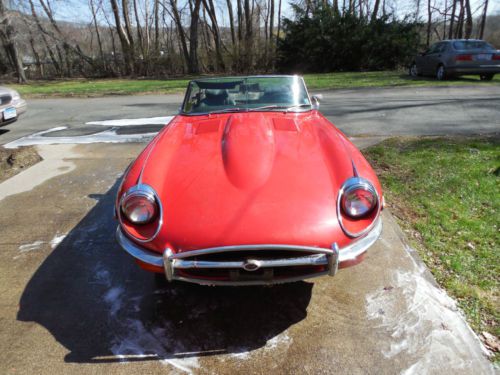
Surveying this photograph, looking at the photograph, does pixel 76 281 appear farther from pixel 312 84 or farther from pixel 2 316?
→ pixel 312 84

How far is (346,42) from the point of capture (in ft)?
72.3

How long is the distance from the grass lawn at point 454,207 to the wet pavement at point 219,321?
19 cm

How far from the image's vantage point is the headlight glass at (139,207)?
2236 mm

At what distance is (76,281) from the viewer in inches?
114

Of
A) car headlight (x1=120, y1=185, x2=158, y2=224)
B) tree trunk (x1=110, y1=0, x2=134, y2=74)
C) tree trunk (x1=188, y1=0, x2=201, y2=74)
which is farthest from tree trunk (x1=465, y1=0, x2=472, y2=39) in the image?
car headlight (x1=120, y1=185, x2=158, y2=224)

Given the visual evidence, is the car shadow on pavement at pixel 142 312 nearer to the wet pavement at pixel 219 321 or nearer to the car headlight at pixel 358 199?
the wet pavement at pixel 219 321

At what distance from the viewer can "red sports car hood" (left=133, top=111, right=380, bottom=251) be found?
2096 mm

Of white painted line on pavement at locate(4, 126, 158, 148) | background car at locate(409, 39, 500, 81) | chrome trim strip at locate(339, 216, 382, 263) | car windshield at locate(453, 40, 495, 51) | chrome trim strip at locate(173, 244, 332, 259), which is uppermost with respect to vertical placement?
car windshield at locate(453, 40, 495, 51)

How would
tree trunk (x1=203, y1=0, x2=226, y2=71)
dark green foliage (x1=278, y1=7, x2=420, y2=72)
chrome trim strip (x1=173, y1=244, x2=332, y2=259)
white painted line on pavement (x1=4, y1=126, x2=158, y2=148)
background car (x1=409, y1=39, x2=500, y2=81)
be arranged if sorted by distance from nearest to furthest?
1. chrome trim strip (x1=173, y1=244, x2=332, y2=259)
2. white painted line on pavement (x1=4, y1=126, x2=158, y2=148)
3. background car (x1=409, y1=39, x2=500, y2=81)
4. dark green foliage (x1=278, y1=7, x2=420, y2=72)
5. tree trunk (x1=203, y1=0, x2=226, y2=71)

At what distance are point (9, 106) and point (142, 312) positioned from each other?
22.7 ft

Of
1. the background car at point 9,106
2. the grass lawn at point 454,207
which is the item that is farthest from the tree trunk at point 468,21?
the background car at point 9,106

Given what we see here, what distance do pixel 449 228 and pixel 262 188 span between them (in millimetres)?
2113

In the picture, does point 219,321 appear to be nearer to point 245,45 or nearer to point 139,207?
point 139,207

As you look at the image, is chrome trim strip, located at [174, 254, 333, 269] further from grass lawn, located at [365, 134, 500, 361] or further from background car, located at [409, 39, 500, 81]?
background car, located at [409, 39, 500, 81]
